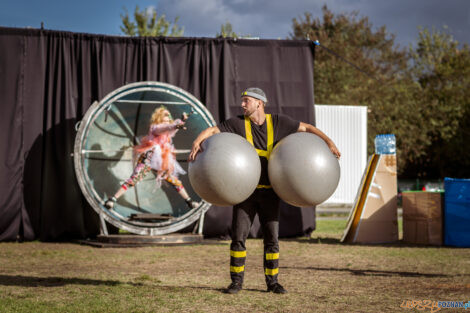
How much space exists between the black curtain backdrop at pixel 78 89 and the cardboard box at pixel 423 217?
1853 mm

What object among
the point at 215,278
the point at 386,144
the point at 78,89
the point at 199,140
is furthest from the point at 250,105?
the point at 78,89

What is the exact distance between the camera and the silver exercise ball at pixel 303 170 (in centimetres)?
523

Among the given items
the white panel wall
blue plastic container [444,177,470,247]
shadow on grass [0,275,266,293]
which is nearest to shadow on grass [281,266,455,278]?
shadow on grass [0,275,266,293]

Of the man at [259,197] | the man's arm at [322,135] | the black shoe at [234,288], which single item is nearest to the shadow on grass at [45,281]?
the black shoe at [234,288]

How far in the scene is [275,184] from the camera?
539 centimetres

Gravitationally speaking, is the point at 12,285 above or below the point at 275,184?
below

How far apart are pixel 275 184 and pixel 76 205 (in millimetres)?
6209

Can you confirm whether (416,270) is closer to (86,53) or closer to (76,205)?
(76,205)

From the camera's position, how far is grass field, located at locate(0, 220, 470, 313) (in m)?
5.13

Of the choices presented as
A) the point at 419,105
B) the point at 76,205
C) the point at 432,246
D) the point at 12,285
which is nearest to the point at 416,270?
the point at 432,246

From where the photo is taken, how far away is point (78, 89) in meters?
10.8

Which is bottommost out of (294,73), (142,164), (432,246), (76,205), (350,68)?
(432,246)

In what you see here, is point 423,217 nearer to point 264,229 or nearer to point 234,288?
point 264,229

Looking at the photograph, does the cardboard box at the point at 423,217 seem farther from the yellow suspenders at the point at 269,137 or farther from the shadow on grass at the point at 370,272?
the yellow suspenders at the point at 269,137
